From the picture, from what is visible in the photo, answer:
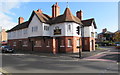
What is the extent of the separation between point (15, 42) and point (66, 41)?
67.5 ft

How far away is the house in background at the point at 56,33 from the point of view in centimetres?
2286

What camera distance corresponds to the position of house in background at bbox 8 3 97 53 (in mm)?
22859

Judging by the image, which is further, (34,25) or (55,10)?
(55,10)

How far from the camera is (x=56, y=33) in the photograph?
24.5 meters

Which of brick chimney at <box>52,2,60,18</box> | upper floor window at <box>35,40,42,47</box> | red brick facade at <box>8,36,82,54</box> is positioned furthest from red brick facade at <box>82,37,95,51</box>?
upper floor window at <box>35,40,42,47</box>

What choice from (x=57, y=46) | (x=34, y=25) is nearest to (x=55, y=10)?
(x=34, y=25)

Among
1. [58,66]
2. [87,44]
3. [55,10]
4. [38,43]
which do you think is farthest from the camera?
[55,10]

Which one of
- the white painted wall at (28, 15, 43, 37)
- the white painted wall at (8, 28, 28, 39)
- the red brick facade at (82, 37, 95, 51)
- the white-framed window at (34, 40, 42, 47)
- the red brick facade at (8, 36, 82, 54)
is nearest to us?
the red brick facade at (8, 36, 82, 54)

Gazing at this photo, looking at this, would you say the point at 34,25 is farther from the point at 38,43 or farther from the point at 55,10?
the point at 55,10

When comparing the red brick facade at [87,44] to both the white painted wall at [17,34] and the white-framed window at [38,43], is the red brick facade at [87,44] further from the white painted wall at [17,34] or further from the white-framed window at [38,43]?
the white painted wall at [17,34]

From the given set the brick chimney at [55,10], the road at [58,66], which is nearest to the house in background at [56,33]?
the brick chimney at [55,10]

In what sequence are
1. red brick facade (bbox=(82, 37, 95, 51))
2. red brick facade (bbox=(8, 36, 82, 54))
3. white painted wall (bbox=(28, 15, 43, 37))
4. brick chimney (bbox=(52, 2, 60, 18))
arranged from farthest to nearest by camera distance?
brick chimney (bbox=(52, 2, 60, 18)) < red brick facade (bbox=(82, 37, 95, 51)) < white painted wall (bbox=(28, 15, 43, 37)) < red brick facade (bbox=(8, 36, 82, 54))

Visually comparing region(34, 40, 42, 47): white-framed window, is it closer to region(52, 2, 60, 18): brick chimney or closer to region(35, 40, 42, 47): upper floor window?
region(35, 40, 42, 47): upper floor window

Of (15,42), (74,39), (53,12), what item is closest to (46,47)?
(74,39)
